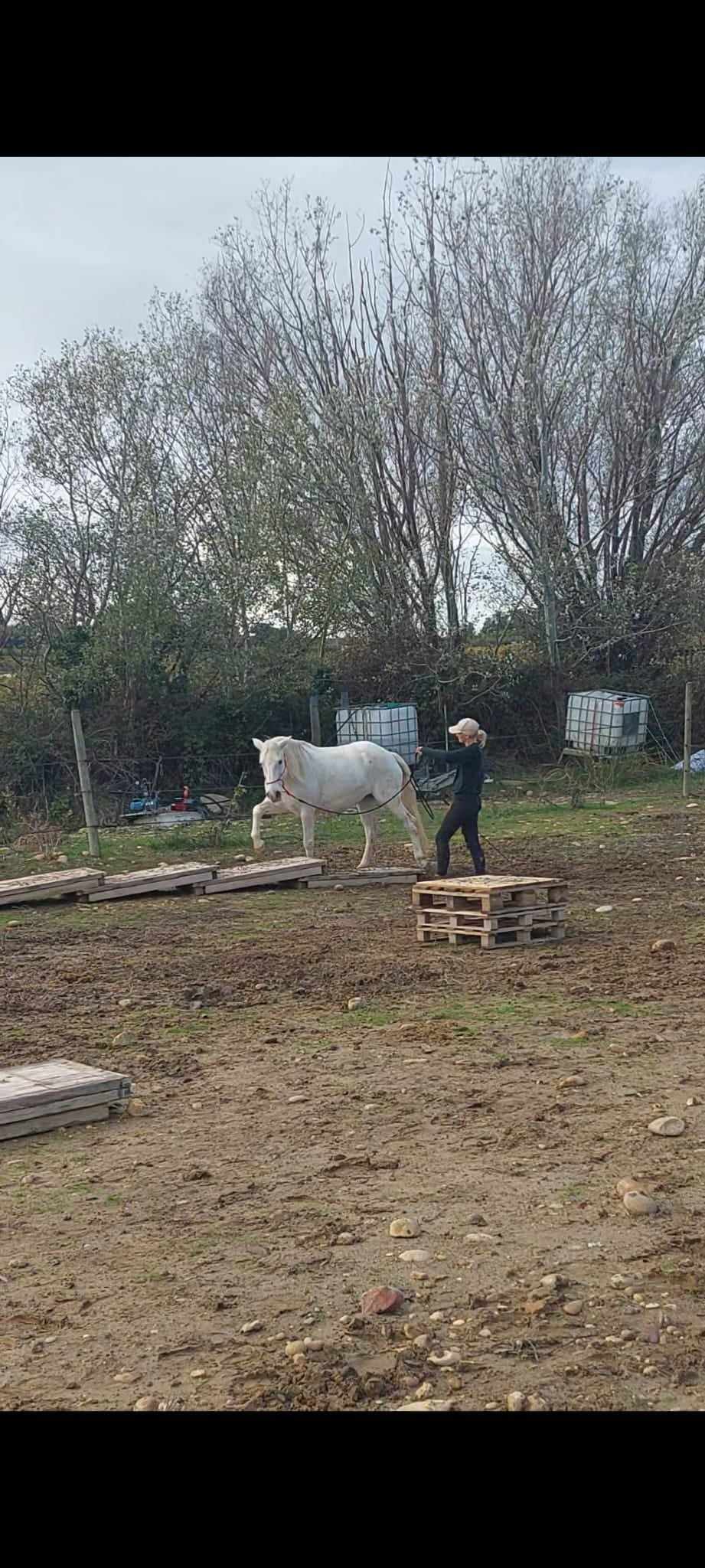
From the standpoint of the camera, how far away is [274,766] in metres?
15.0

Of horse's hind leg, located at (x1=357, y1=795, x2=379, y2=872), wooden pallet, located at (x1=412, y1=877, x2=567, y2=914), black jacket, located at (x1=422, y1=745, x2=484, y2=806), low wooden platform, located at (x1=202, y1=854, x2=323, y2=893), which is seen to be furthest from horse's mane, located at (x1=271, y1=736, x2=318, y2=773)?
wooden pallet, located at (x1=412, y1=877, x2=567, y2=914)

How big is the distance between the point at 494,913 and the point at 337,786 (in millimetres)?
4934

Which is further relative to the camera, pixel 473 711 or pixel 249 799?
pixel 473 711

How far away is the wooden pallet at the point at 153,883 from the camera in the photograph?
13867mm

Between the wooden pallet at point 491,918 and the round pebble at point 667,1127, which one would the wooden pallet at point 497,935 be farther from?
the round pebble at point 667,1127

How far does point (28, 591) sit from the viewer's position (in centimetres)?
2303

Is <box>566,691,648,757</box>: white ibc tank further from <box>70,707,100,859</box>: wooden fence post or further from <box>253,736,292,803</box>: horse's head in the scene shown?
<box>70,707,100,859</box>: wooden fence post

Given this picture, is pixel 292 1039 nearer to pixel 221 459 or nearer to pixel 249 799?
pixel 249 799

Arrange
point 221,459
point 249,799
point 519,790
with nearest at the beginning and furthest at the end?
point 249,799
point 519,790
point 221,459

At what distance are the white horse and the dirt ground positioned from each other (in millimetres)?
4511

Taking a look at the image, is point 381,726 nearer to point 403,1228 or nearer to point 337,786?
point 337,786

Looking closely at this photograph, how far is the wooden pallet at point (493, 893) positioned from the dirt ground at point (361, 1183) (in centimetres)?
44
